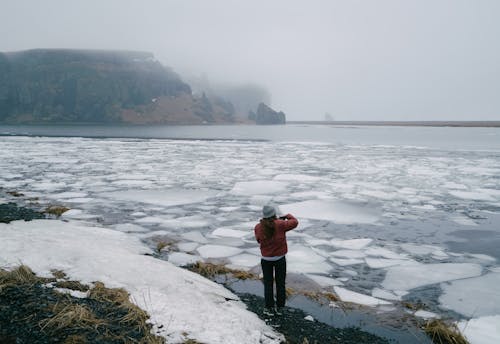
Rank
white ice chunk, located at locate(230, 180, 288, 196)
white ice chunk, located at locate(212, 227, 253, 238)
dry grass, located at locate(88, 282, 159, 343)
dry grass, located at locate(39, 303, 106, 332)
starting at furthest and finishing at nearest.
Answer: white ice chunk, located at locate(230, 180, 288, 196) → white ice chunk, located at locate(212, 227, 253, 238) → dry grass, located at locate(88, 282, 159, 343) → dry grass, located at locate(39, 303, 106, 332)

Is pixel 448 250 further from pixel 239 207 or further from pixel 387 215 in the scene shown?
pixel 239 207

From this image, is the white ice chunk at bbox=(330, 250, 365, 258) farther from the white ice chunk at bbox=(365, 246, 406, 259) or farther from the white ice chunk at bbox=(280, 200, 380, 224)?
the white ice chunk at bbox=(280, 200, 380, 224)

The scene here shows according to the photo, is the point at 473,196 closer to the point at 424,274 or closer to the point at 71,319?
the point at 424,274

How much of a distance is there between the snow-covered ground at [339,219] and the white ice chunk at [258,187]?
0.05m

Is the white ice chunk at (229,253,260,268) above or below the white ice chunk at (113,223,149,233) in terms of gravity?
below

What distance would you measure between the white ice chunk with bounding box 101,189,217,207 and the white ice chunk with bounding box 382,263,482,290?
8.04 metres

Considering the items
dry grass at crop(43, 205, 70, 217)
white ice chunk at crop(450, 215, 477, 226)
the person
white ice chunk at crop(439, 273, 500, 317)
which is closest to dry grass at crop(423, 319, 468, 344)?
white ice chunk at crop(439, 273, 500, 317)

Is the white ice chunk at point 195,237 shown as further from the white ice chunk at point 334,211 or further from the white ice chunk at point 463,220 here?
the white ice chunk at point 463,220

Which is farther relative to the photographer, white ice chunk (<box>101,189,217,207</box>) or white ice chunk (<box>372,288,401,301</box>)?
white ice chunk (<box>101,189,217,207</box>)

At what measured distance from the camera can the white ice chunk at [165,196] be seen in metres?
13.5

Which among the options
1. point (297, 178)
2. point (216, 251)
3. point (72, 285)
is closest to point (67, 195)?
point (216, 251)

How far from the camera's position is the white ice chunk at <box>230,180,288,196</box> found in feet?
50.1

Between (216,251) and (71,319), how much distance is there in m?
4.28

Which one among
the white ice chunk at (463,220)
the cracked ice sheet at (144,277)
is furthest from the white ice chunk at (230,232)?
the white ice chunk at (463,220)
